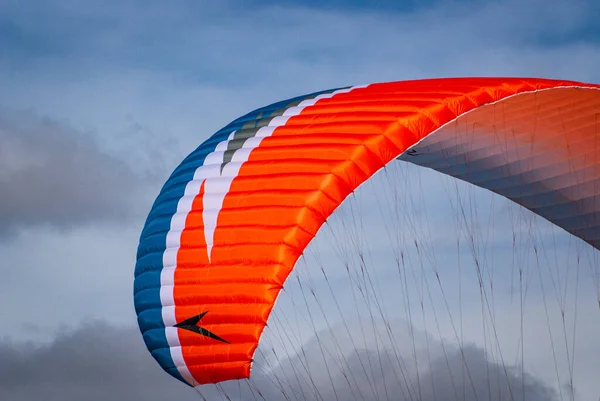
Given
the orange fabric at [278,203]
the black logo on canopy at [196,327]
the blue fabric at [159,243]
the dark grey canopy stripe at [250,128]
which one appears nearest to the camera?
the orange fabric at [278,203]

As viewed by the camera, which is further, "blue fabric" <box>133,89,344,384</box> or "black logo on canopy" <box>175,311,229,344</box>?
"blue fabric" <box>133,89,344,384</box>

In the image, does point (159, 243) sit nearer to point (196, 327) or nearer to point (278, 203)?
point (196, 327)

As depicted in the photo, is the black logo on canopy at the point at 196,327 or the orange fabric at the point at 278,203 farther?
the black logo on canopy at the point at 196,327

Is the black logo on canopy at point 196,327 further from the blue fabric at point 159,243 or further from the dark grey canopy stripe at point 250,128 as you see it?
the dark grey canopy stripe at point 250,128

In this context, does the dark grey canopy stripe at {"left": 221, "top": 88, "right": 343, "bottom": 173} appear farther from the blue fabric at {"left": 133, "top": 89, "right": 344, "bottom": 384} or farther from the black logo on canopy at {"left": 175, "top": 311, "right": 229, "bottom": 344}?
the black logo on canopy at {"left": 175, "top": 311, "right": 229, "bottom": 344}

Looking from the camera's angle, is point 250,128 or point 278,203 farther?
point 250,128

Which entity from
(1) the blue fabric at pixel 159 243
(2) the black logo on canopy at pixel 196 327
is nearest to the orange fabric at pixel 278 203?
(2) the black logo on canopy at pixel 196 327

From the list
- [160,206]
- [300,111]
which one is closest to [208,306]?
[160,206]

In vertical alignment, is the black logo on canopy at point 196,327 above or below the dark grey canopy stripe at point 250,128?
below

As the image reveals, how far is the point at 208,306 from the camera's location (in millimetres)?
15328

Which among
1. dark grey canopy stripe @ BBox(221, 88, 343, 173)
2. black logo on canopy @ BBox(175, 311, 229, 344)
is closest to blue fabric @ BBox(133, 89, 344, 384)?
dark grey canopy stripe @ BBox(221, 88, 343, 173)

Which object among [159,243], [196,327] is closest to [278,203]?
[196,327]

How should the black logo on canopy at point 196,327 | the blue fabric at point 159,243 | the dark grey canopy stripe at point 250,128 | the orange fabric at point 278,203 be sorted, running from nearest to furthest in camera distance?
the orange fabric at point 278,203
the black logo on canopy at point 196,327
the blue fabric at point 159,243
the dark grey canopy stripe at point 250,128

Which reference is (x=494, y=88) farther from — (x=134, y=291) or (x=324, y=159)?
(x=134, y=291)
